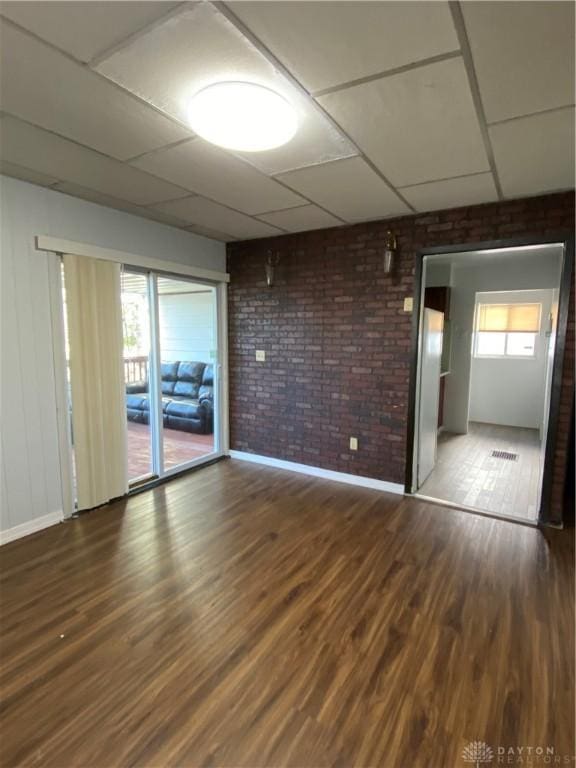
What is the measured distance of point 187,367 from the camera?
15.5ft

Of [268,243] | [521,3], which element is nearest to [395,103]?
[521,3]

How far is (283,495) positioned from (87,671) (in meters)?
2.12

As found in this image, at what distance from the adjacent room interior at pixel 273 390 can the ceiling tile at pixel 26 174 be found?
5 centimetres

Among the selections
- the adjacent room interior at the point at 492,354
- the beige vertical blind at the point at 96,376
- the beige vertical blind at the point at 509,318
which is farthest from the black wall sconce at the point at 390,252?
the beige vertical blind at the point at 509,318

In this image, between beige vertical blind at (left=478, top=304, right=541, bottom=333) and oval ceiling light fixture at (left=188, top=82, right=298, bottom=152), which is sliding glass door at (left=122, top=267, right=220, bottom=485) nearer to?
oval ceiling light fixture at (left=188, top=82, right=298, bottom=152)

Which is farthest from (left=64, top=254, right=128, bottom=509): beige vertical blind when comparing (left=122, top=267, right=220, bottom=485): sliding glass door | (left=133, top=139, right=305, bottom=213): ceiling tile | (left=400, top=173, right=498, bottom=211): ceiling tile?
(left=400, top=173, right=498, bottom=211): ceiling tile

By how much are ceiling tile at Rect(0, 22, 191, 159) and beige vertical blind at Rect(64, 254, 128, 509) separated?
45.2 inches

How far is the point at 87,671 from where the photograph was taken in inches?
68.0

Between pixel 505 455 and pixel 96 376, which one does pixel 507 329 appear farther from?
pixel 96 376

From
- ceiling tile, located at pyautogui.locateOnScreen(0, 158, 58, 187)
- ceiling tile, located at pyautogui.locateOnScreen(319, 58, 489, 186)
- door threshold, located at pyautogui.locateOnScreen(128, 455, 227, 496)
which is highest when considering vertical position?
ceiling tile, located at pyautogui.locateOnScreen(0, 158, 58, 187)

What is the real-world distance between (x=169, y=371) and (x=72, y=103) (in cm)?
284

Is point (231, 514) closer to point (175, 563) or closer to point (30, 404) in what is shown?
point (175, 563)

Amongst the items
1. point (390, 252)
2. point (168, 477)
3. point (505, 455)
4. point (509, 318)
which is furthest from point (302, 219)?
point (509, 318)

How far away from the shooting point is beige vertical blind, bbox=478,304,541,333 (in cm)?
627
